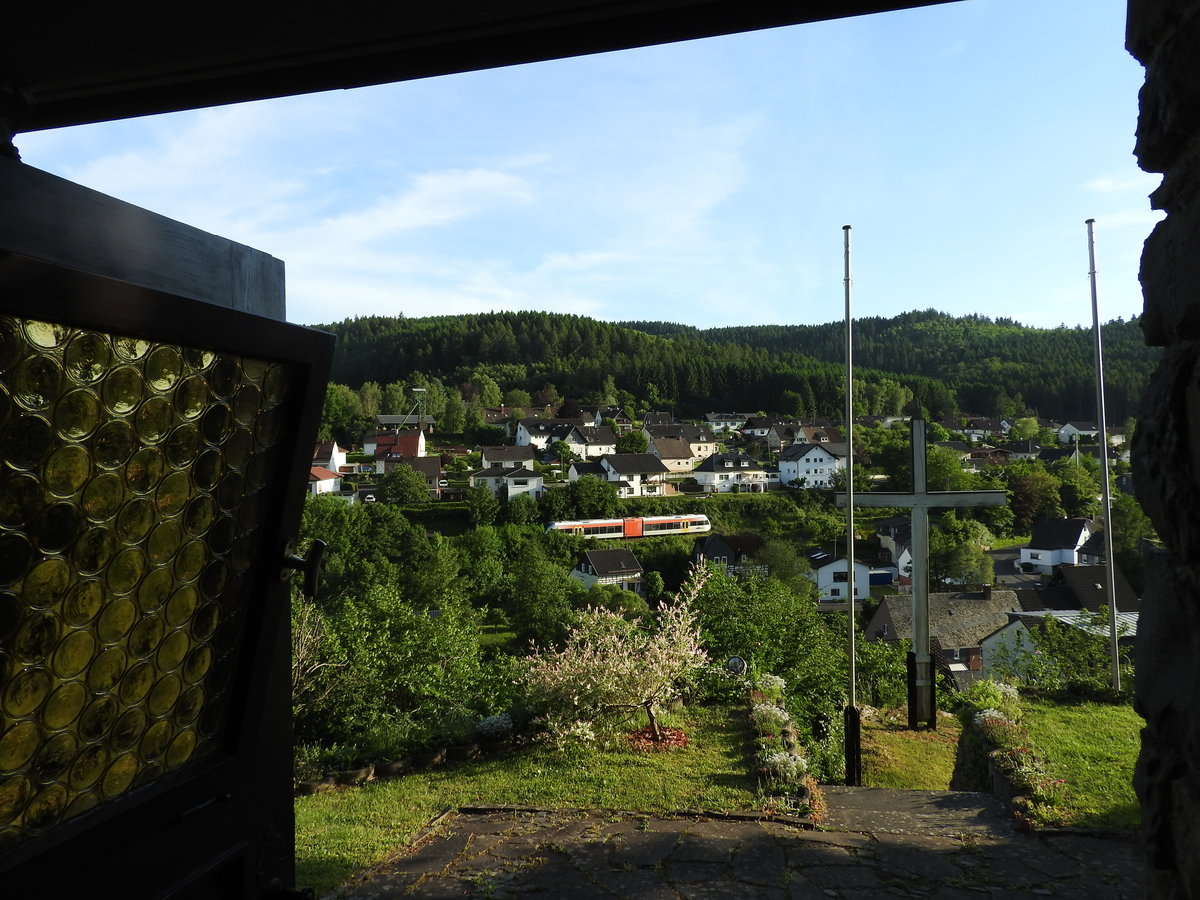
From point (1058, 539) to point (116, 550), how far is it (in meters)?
17.5

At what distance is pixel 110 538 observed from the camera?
1021 mm

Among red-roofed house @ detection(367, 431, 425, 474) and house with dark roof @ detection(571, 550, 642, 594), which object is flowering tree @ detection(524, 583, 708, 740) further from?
red-roofed house @ detection(367, 431, 425, 474)

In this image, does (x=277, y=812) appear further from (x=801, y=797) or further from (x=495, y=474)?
(x=495, y=474)

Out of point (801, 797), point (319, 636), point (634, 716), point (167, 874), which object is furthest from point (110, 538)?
point (319, 636)

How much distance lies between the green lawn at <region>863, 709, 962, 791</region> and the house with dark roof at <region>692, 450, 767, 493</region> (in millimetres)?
31756

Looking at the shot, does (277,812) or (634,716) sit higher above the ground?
(277,812)

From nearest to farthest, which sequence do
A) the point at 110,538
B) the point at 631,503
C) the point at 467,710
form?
1. the point at 110,538
2. the point at 467,710
3. the point at 631,503

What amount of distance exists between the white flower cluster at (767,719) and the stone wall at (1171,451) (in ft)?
14.4

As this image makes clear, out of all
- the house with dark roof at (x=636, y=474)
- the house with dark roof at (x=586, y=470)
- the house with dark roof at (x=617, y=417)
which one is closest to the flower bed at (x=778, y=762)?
the house with dark roof at (x=586, y=470)

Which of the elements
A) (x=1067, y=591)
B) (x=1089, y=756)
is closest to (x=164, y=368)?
(x=1089, y=756)

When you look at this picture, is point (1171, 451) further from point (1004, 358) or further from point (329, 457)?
point (329, 457)

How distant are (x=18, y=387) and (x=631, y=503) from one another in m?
36.4

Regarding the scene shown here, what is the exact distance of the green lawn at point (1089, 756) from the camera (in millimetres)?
3639

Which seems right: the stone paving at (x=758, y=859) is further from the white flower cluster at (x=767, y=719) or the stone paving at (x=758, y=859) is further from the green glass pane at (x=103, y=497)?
the green glass pane at (x=103, y=497)
